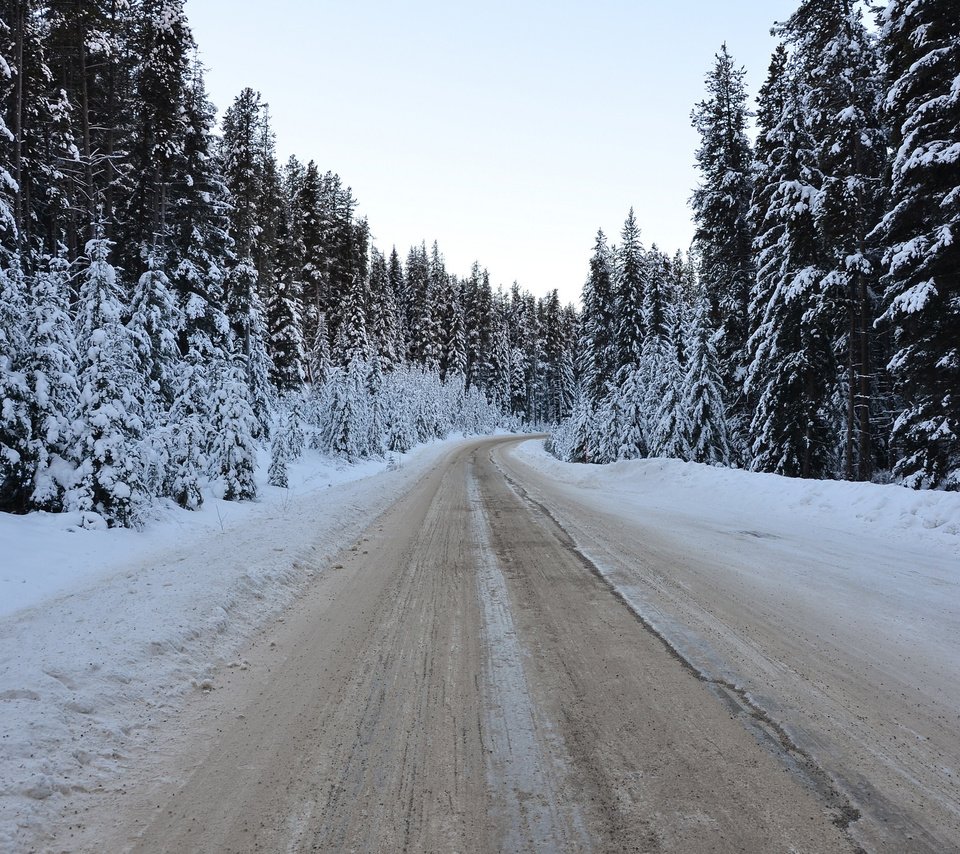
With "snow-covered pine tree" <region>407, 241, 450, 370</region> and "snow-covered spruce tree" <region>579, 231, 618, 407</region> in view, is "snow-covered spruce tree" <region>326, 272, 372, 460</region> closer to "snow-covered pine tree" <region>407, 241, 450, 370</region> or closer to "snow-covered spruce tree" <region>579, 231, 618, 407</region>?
"snow-covered spruce tree" <region>579, 231, 618, 407</region>

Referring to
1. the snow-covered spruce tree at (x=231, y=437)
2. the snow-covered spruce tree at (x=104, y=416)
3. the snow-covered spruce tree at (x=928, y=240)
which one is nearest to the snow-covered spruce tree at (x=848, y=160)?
the snow-covered spruce tree at (x=928, y=240)

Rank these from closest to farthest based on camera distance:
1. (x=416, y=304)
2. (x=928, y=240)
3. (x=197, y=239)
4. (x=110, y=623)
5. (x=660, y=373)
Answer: (x=110, y=623) < (x=928, y=240) < (x=197, y=239) < (x=660, y=373) < (x=416, y=304)

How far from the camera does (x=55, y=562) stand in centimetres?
756

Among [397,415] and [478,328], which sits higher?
[478,328]

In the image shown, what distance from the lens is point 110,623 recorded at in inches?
175

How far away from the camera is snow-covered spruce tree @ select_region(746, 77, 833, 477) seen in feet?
55.5

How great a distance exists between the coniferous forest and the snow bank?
3.62m

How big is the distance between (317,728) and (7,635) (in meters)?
3.10

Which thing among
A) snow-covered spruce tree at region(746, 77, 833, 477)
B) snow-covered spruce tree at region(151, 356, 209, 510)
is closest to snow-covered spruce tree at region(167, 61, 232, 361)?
snow-covered spruce tree at region(151, 356, 209, 510)

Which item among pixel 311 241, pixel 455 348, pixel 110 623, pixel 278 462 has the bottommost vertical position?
pixel 110 623

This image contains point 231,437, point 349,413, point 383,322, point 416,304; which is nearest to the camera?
point 231,437

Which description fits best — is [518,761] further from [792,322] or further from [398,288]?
[398,288]

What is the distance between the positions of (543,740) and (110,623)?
3.64 meters

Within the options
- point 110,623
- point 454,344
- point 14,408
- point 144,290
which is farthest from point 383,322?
point 110,623
